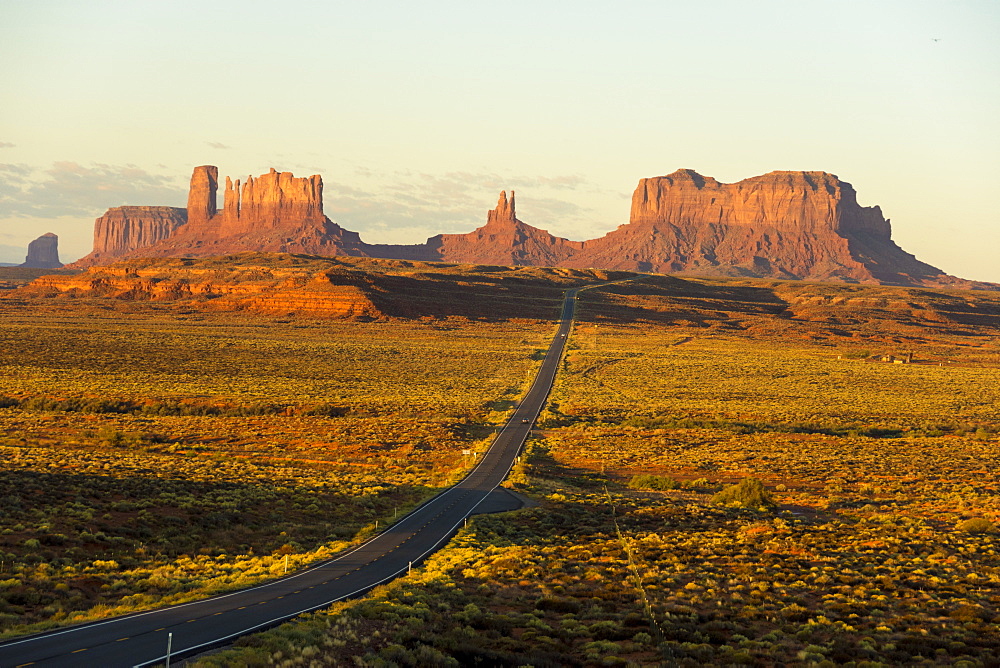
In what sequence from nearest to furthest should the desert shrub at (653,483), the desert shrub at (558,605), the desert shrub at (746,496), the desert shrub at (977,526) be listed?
the desert shrub at (558,605), the desert shrub at (977,526), the desert shrub at (746,496), the desert shrub at (653,483)

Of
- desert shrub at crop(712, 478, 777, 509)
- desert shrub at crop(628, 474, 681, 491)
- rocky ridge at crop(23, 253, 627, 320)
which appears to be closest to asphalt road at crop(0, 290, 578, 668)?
desert shrub at crop(628, 474, 681, 491)

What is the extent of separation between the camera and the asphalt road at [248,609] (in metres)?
16.1

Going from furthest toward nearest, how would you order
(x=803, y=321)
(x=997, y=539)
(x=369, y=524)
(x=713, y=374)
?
(x=803, y=321) < (x=713, y=374) < (x=369, y=524) < (x=997, y=539)

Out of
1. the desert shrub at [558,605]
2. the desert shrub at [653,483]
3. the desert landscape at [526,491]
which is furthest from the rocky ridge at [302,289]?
the desert shrub at [558,605]

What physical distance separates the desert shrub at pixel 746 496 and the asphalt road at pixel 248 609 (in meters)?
10.6

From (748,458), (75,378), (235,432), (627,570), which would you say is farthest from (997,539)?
(75,378)

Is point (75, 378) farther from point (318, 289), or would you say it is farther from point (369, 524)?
point (318, 289)

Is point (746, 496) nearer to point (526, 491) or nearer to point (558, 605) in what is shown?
point (526, 491)

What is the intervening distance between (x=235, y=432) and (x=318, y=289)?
94.6 metres

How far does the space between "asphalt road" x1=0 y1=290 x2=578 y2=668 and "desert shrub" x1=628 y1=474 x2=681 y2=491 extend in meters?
8.13

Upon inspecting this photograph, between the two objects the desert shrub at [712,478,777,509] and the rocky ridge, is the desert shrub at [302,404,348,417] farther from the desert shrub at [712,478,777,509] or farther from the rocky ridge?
the rocky ridge

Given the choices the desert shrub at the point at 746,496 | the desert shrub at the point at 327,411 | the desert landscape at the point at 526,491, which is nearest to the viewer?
the desert landscape at the point at 526,491

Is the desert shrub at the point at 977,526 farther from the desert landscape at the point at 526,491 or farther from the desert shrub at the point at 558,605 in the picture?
the desert shrub at the point at 558,605

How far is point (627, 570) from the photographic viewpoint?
25562 millimetres
